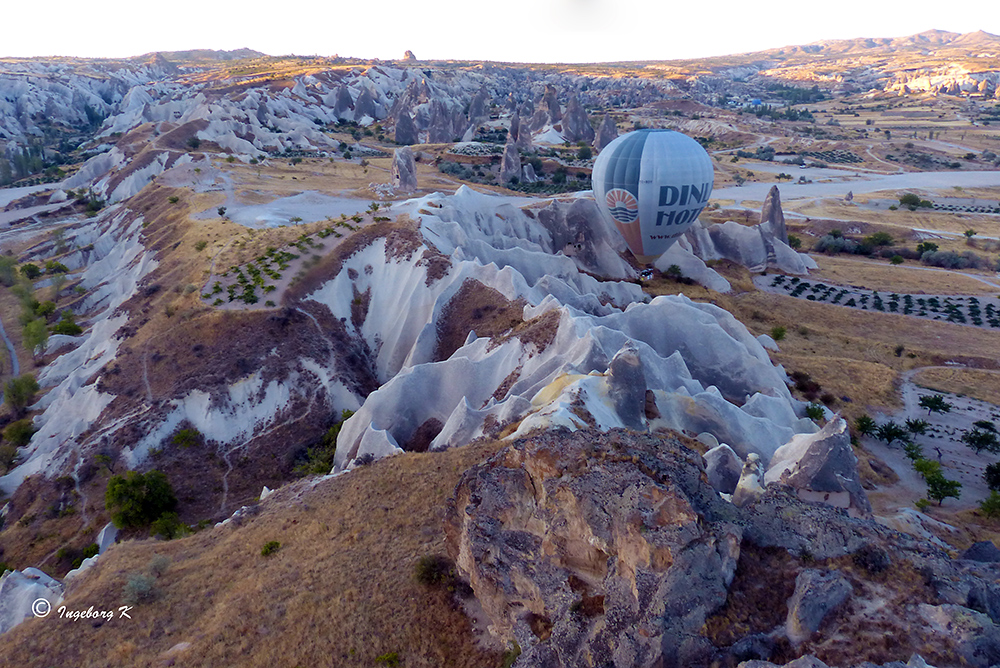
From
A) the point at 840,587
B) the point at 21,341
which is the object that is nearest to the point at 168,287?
the point at 21,341

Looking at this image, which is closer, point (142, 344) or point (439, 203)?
point (142, 344)

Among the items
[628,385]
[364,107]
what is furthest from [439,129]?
[628,385]

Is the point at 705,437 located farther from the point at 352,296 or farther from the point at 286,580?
the point at 352,296

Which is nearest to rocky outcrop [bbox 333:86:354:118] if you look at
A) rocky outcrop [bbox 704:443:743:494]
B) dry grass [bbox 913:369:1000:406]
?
dry grass [bbox 913:369:1000:406]

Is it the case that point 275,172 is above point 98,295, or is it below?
above

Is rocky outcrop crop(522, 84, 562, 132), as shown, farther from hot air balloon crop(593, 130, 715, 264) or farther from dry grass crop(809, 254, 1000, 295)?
hot air balloon crop(593, 130, 715, 264)

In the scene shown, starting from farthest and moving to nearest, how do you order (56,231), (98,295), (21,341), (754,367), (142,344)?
(56,231) → (98,295) → (21,341) → (142,344) → (754,367)
